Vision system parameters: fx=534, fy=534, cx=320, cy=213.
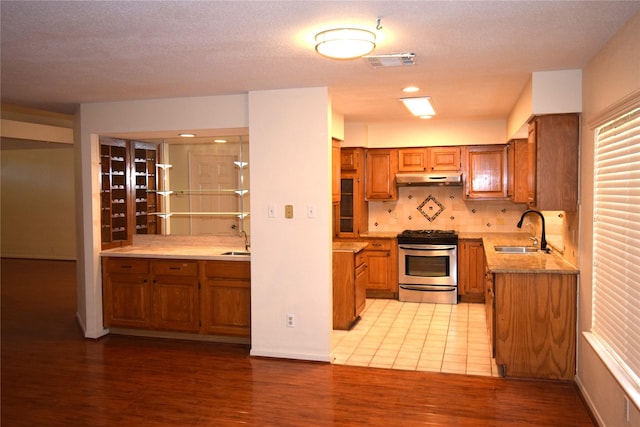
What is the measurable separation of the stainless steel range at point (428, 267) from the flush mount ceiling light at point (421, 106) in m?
1.56

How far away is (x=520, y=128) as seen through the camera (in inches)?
197

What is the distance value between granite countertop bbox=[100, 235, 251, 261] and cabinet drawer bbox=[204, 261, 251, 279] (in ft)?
0.15

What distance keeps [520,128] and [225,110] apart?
2.75 meters

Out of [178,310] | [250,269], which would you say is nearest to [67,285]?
[178,310]

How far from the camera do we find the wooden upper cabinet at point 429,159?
6.96 meters

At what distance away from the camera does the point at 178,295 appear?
5.17 meters

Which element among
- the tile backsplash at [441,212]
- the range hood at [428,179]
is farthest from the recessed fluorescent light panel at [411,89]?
the tile backsplash at [441,212]

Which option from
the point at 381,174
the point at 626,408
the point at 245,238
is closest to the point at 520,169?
the point at 381,174

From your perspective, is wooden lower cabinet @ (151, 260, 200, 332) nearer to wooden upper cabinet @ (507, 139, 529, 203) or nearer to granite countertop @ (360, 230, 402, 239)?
granite countertop @ (360, 230, 402, 239)

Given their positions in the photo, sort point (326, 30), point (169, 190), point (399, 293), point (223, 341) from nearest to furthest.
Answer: point (326, 30)
point (223, 341)
point (169, 190)
point (399, 293)

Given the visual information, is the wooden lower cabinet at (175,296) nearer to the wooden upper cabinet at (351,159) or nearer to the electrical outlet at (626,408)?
the wooden upper cabinet at (351,159)

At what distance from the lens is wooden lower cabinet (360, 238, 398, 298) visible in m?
7.01

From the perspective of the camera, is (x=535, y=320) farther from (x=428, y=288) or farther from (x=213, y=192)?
(x=213, y=192)

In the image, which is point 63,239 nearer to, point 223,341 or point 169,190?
point 169,190
